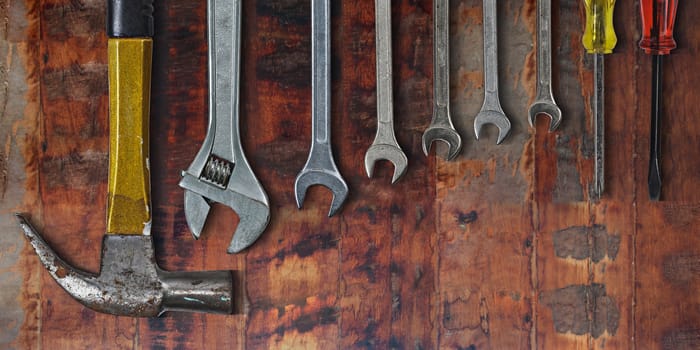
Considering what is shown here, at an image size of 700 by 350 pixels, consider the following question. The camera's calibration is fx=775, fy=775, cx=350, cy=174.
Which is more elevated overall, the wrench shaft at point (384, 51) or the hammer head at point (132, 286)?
the wrench shaft at point (384, 51)

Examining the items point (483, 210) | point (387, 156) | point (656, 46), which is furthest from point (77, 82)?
point (656, 46)

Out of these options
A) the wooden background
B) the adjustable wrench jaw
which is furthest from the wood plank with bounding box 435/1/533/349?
the adjustable wrench jaw

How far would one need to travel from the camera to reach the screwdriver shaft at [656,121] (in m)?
1.49

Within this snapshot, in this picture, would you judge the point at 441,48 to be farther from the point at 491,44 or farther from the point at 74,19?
the point at 74,19

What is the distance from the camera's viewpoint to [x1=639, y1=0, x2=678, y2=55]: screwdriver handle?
1.46 m

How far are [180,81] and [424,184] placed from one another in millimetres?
521

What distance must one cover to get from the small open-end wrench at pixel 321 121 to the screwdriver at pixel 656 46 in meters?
0.60

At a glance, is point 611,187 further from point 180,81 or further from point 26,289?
point 26,289

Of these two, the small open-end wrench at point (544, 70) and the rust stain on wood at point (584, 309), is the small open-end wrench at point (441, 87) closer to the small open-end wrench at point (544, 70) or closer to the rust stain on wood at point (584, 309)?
the small open-end wrench at point (544, 70)

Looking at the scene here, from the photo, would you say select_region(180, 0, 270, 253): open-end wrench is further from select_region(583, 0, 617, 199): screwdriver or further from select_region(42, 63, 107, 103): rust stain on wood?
select_region(583, 0, 617, 199): screwdriver

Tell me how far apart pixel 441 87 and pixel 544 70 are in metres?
0.20

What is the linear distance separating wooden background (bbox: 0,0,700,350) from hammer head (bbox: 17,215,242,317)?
1.9 inches

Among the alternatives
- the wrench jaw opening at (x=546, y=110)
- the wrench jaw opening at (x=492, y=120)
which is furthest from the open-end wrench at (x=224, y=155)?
the wrench jaw opening at (x=546, y=110)

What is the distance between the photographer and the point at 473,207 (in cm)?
154
